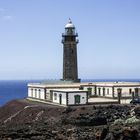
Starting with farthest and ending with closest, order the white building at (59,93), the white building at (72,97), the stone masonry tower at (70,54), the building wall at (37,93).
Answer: the stone masonry tower at (70,54) < the building wall at (37,93) < the white building at (59,93) < the white building at (72,97)

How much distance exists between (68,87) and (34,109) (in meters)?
9.07

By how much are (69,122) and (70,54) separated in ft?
100

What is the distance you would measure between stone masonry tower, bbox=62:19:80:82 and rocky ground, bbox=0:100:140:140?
39.1 ft

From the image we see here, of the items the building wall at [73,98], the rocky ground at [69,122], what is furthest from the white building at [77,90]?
the rocky ground at [69,122]

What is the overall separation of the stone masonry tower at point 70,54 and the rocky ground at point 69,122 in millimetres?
11917

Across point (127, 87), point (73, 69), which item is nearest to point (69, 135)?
point (127, 87)

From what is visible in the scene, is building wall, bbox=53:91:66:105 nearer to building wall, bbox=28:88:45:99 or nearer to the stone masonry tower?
building wall, bbox=28:88:45:99

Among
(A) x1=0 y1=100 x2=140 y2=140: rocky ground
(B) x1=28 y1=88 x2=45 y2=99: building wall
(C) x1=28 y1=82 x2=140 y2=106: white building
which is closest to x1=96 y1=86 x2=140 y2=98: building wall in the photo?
(C) x1=28 y1=82 x2=140 y2=106: white building

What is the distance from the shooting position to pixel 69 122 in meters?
43.2

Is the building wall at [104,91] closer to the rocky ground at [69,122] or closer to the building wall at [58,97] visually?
the building wall at [58,97]

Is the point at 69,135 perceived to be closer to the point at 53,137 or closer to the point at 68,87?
the point at 53,137

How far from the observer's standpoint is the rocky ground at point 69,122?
29.7m

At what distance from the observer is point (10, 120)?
181ft

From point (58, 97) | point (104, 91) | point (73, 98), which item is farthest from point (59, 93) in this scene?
point (104, 91)
